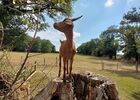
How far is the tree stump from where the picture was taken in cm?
845

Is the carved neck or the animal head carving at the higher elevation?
the animal head carving

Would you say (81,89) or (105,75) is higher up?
(81,89)

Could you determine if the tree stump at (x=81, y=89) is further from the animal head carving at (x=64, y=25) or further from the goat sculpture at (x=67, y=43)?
the animal head carving at (x=64, y=25)

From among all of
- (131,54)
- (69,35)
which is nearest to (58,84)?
(69,35)

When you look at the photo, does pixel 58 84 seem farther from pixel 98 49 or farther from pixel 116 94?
pixel 98 49

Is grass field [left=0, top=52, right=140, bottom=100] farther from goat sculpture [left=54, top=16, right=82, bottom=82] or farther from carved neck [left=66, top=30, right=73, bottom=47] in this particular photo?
carved neck [left=66, top=30, right=73, bottom=47]

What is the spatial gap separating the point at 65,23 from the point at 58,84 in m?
1.59

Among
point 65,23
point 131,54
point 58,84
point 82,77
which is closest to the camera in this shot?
point 65,23

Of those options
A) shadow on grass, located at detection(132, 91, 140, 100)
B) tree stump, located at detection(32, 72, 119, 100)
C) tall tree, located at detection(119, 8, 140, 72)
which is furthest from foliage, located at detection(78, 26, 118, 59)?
tree stump, located at detection(32, 72, 119, 100)

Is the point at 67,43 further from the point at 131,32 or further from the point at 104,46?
the point at 104,46

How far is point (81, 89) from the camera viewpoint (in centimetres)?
975

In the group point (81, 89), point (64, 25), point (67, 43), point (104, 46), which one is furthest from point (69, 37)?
point (104, 46)

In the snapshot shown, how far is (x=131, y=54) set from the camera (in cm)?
5503

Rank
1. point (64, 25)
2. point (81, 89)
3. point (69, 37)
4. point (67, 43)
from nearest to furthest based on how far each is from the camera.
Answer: point (64, 25) → point (69, 37) → point (67, 43) → point (81, 89)
